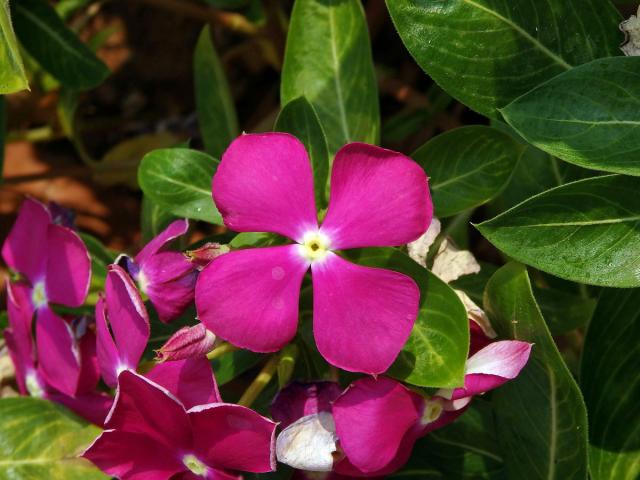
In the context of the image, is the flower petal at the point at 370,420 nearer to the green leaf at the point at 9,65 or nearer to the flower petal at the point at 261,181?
the flower petal at the point at 261,181

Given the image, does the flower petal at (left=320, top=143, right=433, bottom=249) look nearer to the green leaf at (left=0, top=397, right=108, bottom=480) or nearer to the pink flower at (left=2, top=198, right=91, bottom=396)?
the pink flower at (left=2, top=198, right=91, bottom=396)

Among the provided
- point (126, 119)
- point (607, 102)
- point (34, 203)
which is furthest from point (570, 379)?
point (126, 119)

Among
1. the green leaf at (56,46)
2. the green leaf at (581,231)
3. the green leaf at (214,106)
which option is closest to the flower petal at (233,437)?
the green leaf at (581,231)

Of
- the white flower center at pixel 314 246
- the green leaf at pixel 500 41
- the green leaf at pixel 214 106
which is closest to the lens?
the white flower center at pixel 314 246

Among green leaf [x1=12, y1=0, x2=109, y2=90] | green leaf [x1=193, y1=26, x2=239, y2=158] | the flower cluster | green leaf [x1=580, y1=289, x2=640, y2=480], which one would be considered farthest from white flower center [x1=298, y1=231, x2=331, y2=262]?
green leaf [x1=12, y1=0, x2=109, y2=90]

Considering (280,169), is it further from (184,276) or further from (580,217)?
(580,217)

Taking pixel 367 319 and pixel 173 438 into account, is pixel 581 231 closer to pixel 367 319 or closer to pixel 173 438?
pixel 367 319
